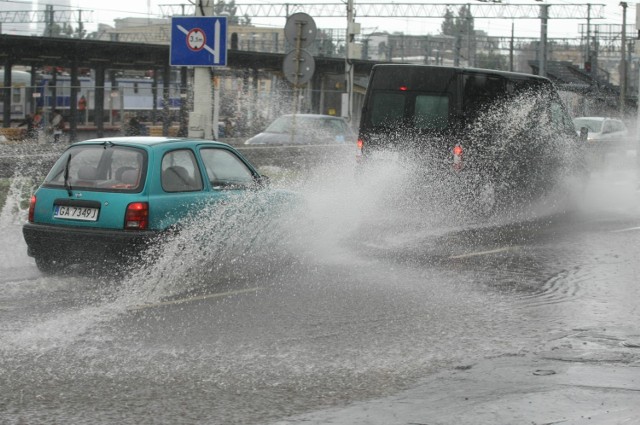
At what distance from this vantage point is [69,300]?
346 inches

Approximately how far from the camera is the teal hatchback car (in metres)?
9.55

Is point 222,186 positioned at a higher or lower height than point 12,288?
higher

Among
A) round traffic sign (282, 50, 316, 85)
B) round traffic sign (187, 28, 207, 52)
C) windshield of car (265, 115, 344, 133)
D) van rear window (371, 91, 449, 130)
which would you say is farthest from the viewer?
windshield of car (265, 115, 344, 133)

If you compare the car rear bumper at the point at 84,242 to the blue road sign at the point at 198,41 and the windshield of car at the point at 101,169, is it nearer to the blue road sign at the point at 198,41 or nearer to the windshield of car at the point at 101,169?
the windshield of car at the point at 101,169

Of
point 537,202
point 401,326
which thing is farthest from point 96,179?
point 537,202

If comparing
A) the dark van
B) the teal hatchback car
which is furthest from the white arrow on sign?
the teal hatchback car

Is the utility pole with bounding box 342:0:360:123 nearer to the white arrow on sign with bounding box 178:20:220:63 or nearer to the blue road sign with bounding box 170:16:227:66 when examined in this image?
the blue road sign with bounding box 170:16:227:66

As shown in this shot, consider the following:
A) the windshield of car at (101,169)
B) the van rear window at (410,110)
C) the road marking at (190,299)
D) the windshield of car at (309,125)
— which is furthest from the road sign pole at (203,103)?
the windshield of car at (309,125)

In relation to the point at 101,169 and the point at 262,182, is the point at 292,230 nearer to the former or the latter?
the point at 262,182

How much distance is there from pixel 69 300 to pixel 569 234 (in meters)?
7.88

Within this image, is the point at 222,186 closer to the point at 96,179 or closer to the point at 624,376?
the point at 96,179

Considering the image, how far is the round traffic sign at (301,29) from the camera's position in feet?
63.9

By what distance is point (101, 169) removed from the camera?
998 centimetres

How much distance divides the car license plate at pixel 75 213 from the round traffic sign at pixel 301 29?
33.6 ft
